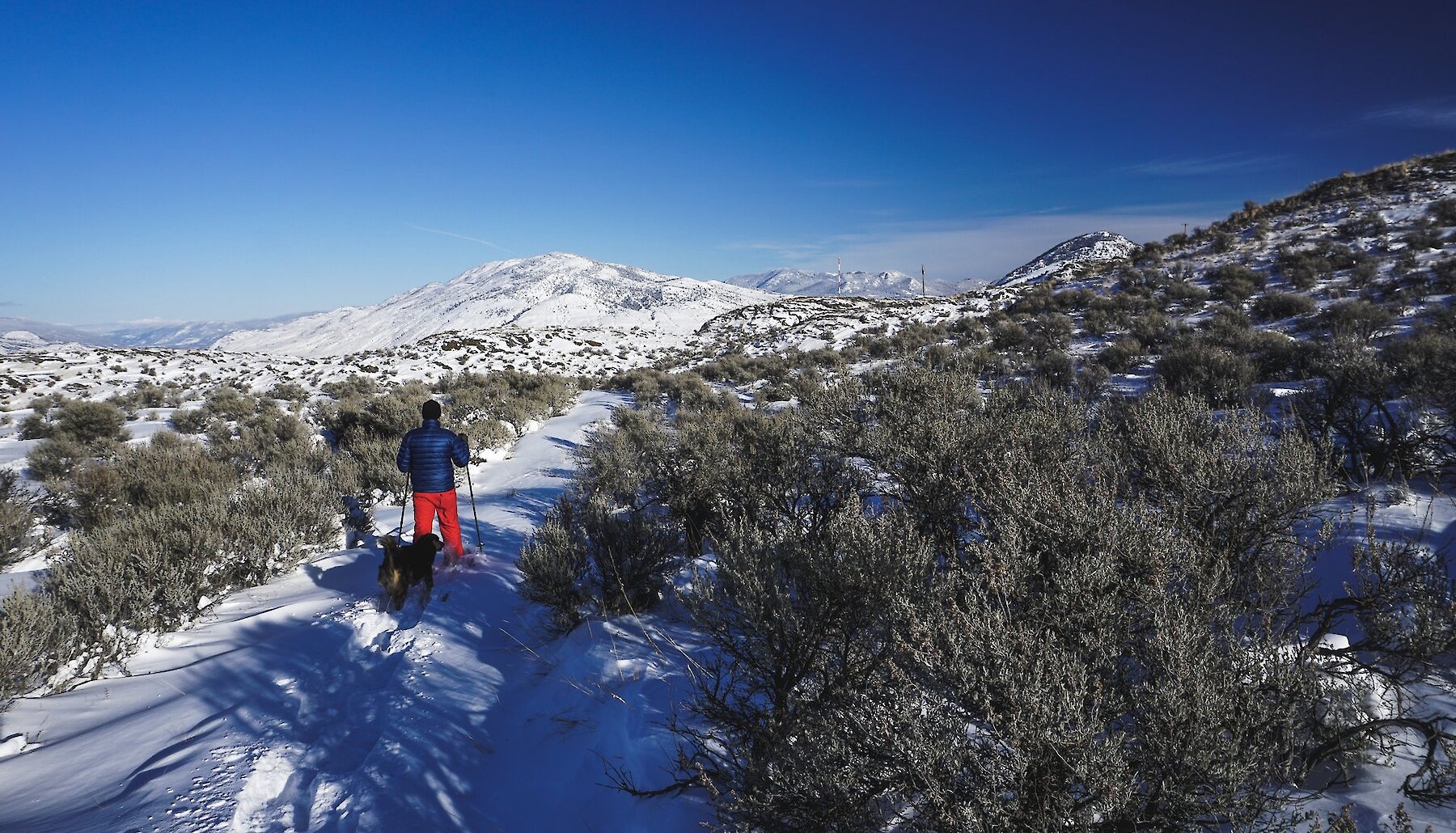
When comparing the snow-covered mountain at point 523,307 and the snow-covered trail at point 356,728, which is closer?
the snow-covered trail at point 356,728

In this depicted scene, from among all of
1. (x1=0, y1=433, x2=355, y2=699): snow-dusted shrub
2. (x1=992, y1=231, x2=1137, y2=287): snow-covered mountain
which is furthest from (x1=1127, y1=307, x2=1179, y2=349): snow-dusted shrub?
(x1=992, y1=231, x2=1137, y2=287): snow-covered mountain

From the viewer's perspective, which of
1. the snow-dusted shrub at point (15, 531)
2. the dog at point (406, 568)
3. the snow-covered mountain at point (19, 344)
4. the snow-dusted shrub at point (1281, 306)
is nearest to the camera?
the dog at point (406, 568)

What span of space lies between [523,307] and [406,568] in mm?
94281

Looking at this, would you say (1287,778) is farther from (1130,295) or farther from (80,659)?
(1130,295)

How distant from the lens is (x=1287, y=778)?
6.42 ft

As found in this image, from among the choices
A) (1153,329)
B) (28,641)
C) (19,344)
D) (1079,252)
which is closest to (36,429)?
(28,641)

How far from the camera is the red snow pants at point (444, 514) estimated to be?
Result: 18.1 ft

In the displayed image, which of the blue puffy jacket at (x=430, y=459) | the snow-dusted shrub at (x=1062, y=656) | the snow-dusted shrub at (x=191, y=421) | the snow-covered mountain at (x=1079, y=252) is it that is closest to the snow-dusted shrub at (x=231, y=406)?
the snow-dusted shrub at (x=191, y=421)

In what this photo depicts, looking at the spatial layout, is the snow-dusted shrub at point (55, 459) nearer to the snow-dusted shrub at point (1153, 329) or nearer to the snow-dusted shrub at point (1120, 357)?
the snow-dusted shrub at point (1120, 357)

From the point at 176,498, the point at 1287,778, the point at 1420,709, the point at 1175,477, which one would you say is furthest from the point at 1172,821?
the point at 176,498

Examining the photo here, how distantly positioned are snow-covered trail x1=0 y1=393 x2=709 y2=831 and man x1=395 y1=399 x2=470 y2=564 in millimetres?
925

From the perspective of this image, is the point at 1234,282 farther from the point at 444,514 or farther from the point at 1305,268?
the point at 444,514

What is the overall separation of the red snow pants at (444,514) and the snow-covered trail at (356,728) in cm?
76

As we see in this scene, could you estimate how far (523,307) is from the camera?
299ft
